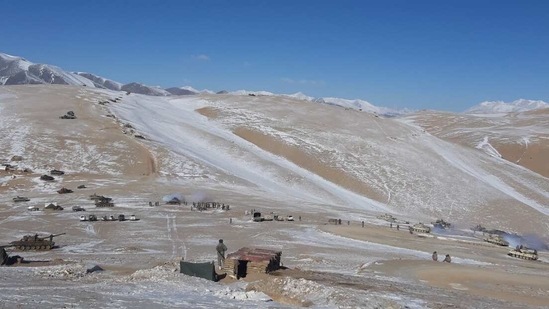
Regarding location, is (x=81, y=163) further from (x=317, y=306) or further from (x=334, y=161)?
(x=317, y=306)

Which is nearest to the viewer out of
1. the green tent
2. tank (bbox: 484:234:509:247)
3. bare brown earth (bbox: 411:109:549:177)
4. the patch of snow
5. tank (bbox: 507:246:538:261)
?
the green tent

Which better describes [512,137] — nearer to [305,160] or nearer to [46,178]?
[305,160]

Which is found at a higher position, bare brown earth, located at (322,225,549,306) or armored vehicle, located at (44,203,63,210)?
bare brown earth, located at (322,225,549,306)

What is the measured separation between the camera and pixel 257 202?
69.2 m

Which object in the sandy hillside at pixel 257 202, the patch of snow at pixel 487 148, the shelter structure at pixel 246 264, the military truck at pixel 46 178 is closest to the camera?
the sandy hillside at pixel 257 202

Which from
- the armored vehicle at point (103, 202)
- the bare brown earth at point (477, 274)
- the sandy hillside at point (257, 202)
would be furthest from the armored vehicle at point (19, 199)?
the bare brown earth at point (477, 274)

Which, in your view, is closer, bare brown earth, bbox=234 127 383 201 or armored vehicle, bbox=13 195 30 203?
armored vehicle, bbox=13 195 30 203

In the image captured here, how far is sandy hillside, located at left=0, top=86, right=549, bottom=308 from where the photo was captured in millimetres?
25219

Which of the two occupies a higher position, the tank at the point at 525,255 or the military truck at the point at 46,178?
the military truck at the point at 46,178

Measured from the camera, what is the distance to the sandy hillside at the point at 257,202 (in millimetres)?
25219

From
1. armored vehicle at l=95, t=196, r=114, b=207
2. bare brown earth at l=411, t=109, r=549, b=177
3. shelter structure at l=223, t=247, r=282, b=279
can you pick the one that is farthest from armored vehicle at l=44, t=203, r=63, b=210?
bare brown earth at l=411, t=109, r=549, b=177

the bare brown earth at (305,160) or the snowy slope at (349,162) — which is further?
the bare brown earth at (305,160)

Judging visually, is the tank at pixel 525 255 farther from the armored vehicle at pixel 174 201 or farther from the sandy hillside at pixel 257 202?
the armored vehicle at pixel 174 201

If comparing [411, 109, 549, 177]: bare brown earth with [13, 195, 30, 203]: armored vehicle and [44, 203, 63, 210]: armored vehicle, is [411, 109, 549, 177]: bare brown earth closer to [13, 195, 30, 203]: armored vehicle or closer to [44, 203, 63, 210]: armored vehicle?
[44, 203, 63, 210]: armored vehicle
